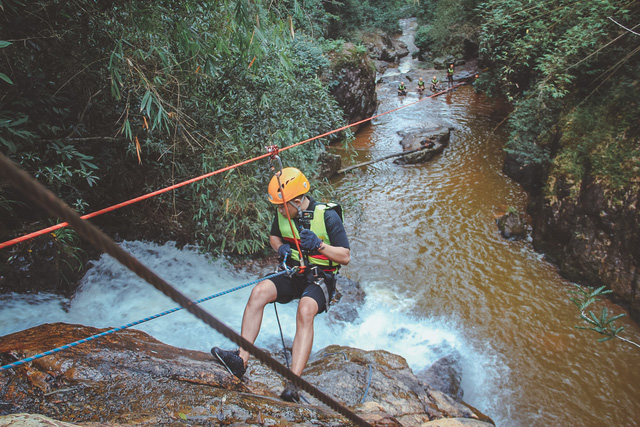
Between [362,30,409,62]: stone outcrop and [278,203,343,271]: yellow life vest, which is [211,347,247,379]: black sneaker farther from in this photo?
[362,30,409,62]: stone outcrop

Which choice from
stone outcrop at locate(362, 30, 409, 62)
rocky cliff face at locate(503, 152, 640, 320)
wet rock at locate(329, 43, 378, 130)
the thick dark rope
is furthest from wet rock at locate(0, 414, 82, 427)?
stone outcrop at locate(362, 30, 409, 62)

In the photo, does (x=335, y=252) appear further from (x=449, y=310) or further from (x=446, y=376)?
(x=449, y=310)

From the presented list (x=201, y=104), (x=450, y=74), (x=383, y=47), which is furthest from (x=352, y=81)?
(x=383, y=47)

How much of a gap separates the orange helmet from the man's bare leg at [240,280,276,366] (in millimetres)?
700

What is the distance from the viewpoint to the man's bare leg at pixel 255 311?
2.68 metres

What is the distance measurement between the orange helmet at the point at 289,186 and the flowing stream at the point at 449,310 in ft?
Result: 7.62

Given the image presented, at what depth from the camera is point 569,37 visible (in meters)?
7.34

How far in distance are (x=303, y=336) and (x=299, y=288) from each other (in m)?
0.45

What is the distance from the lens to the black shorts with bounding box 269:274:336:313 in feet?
9.38

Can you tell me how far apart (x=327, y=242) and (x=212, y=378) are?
1.30 m

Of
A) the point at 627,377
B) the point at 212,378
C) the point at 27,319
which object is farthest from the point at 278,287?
the point at 627,377

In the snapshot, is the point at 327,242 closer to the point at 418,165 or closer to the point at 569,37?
the point at 569,37

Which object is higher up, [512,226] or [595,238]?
[595,238]

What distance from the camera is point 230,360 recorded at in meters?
2.62
